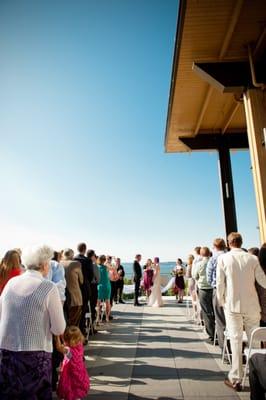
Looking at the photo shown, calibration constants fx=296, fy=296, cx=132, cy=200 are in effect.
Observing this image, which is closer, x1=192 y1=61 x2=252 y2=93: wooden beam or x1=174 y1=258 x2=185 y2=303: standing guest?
x1=192 y1=61 x2=252 y2=93: wooden beam

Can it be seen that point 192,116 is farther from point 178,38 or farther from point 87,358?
point 87,358

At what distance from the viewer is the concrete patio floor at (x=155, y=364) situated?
3562 millimetres

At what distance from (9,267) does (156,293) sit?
9.07 meters

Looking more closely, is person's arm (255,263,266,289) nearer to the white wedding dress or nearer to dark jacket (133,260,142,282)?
dark jacket (133,260,142,282)

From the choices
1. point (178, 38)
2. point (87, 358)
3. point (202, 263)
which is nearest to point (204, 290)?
point (202, 263)

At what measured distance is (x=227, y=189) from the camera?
7.91m

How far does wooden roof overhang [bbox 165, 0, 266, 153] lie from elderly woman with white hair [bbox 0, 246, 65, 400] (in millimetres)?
4055

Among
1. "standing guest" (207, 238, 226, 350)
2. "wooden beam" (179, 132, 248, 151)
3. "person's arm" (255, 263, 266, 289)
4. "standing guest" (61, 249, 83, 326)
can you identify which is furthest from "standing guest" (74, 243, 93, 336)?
"wooden beam" (179, 132, 248, 151)

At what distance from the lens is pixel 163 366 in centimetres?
457

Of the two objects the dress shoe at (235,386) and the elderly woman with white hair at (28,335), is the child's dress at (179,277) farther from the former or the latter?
the elderly woman with white hair at (28,335)

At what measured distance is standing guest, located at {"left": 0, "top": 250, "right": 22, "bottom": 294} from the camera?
10.8ft

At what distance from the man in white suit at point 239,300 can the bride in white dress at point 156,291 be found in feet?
26.2

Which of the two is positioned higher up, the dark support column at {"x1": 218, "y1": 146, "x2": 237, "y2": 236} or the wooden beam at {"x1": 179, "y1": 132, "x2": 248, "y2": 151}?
the wooden beam at {"x1": 179, "y1": 132, "x2": 248, "y2": 151}

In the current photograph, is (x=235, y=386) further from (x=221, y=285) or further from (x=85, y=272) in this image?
(x=85, y=272)
